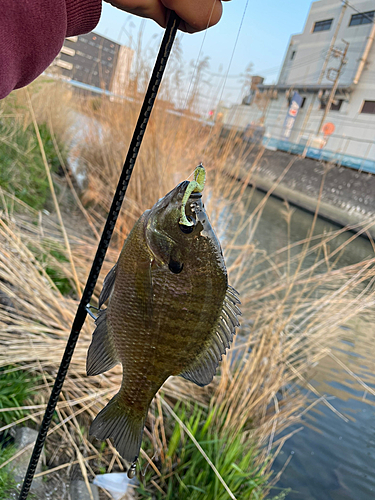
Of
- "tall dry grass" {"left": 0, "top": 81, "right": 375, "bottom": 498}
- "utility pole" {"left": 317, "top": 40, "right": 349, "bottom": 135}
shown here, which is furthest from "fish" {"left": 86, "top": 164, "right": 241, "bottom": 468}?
"utility pole" {"left": 317, "top": 40, "right": 349, "bottom": 135}

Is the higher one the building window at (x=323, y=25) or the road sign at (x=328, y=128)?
the building window at (x=323, y=25)

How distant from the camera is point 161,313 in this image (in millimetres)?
825

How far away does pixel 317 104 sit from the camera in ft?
80.5

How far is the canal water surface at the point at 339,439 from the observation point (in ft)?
10.4

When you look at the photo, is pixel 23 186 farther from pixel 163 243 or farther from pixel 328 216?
pixel 328 216

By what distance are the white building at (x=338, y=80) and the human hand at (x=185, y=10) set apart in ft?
61.0

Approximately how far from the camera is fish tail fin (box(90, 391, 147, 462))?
2.69ft

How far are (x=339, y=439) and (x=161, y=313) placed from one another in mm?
3564

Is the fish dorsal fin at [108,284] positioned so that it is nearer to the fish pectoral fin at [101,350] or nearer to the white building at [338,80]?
the fish pectoral fin at [101,350]

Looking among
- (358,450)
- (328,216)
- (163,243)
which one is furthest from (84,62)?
(163,243)

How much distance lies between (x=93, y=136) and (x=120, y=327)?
595cm

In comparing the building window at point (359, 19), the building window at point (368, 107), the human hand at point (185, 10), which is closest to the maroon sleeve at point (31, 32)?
the human hand at point (185, 10)

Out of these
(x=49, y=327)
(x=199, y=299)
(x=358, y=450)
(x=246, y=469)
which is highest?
(x=199, y=299)

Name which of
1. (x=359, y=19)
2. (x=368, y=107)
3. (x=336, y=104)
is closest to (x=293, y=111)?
(x=336, y=104)
